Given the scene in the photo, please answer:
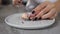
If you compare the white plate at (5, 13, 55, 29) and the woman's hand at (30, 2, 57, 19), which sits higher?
the woman's hand at (30, 2, 57, 19)

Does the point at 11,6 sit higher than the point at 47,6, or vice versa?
the point at 47,6

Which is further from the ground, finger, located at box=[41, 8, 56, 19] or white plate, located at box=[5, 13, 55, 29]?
finger, located at box=[41, 8, 56, 19]

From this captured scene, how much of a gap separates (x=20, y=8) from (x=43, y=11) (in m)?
0.29

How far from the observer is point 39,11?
0.73 meters

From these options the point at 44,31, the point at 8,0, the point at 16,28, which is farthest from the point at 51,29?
the point at 8,0

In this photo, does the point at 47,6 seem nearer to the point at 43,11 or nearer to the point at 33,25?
the point at 43,11

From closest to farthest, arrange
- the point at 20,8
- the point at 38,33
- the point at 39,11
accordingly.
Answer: the point at 38,33 < the point at 39,11 < the point at 20,8

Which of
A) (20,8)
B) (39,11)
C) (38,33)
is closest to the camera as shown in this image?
(38,33)

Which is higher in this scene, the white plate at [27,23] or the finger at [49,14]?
the finger at [49,14]

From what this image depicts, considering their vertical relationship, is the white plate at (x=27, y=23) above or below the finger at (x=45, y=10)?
below

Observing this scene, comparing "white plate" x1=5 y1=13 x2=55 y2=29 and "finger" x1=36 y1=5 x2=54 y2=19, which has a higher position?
"finger" x1=36 y1=5 x2=54 y2=19

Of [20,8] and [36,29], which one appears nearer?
[36,29]

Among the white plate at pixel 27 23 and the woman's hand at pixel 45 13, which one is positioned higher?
the woman's hand at pixel 45 13

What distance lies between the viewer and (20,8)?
0.97 metres
